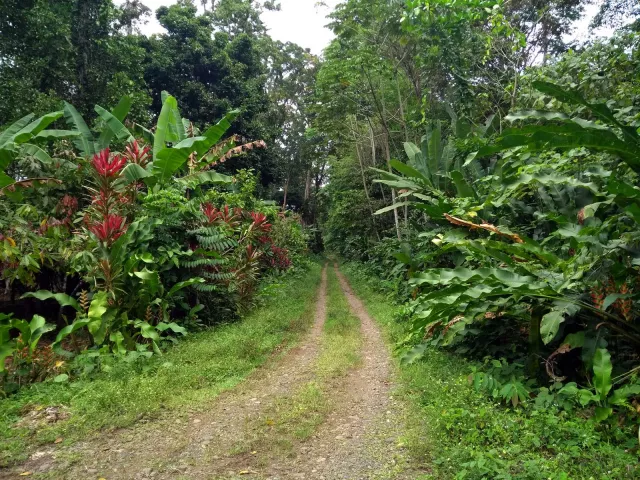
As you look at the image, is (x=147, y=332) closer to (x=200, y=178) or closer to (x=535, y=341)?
(x=200, y=178)

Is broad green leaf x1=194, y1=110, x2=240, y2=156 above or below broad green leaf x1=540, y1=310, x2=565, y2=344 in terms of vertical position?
above

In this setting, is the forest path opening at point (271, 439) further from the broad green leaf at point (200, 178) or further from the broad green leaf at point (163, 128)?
the broad green leaf at point (163, 128)

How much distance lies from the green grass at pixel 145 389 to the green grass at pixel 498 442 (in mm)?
2309

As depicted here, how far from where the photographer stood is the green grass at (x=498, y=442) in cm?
261

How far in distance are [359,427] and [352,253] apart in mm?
17177

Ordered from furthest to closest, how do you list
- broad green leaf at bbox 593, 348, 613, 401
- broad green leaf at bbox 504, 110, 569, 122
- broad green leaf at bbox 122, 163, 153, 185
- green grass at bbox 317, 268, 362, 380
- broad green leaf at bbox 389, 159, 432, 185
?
broad green leaf at bbox 389, 159, 432, 185 < broad green leaf at bbox 122, 163, 153, 185 < green grass at bbox 317, 268, 362, 380 < broad green leaf at bbox 504, 110, 569, 122 < broad green leaf at bbox 593, 348, 613, 401

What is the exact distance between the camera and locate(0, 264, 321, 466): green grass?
140 inches

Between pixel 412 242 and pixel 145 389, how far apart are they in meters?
5.95

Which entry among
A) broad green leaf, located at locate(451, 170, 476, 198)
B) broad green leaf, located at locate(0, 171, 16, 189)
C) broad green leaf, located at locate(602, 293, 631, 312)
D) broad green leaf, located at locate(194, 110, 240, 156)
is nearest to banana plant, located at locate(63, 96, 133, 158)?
broad green leaf, located at locate(194, 110, 240, 156)

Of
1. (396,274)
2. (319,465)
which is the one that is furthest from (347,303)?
(319,465)

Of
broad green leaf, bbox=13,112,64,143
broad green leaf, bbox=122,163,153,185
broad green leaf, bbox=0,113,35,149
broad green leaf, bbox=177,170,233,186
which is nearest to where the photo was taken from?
broad green leaf, bbox=13,112,64,143

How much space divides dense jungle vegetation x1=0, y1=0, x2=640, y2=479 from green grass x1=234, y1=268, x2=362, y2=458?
2.69 feet

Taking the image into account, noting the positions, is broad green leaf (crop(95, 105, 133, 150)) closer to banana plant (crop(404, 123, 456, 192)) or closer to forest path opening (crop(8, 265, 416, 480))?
forest path opening (crop(8, 265, 416, 480))

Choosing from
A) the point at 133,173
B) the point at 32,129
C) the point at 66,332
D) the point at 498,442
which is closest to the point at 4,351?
the point at 66,332
